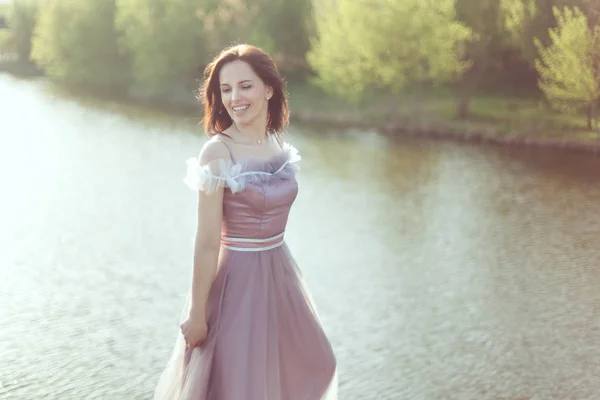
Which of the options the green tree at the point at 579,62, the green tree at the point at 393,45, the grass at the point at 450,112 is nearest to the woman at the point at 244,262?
the grass at the point at 450,112

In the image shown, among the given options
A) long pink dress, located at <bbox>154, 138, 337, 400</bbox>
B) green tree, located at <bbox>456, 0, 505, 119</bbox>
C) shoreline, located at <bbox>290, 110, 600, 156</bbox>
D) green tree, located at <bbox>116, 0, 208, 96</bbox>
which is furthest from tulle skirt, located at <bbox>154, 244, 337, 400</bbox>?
green tree, located at <bbox>116, 0, 208, 96</bbox>

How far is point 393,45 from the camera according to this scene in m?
26.3

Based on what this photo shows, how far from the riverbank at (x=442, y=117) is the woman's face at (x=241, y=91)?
18.7 meters

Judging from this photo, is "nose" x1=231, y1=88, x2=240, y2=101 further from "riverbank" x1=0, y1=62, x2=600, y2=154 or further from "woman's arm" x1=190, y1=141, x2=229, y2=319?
"riverbank" x1=0, y1=62, x2=600, y2=154

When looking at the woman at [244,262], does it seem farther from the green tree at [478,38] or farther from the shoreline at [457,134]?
the green tree at [478,38]

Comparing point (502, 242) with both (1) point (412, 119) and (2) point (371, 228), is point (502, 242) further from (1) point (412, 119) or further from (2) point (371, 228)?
(1) point (412, 119)

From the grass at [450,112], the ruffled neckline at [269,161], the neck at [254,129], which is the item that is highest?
the neck at [254,129]

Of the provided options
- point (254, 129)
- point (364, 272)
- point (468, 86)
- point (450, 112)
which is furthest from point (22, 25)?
point (254, 129)

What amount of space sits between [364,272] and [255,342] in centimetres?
565

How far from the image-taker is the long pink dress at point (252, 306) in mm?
3229

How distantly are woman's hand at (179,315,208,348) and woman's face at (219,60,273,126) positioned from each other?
2.80ft

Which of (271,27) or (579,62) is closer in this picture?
(579,62)

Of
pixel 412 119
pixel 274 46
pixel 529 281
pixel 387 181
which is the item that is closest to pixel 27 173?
pixel 387 181

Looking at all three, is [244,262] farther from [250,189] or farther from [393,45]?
[393,45]
